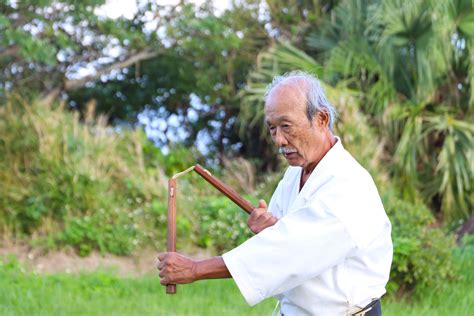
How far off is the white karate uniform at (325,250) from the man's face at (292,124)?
0.26ft

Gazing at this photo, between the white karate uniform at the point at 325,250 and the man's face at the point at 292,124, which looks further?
the man's face at the point at 292,124

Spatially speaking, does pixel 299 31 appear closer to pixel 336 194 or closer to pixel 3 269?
pixel 3 269

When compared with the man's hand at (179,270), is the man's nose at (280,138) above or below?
above

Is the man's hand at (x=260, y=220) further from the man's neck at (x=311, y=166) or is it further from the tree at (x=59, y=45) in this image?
the tree at (x=59, y=45)

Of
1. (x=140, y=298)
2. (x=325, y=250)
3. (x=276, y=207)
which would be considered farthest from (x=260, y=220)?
(x=140, y=298)

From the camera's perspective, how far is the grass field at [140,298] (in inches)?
237

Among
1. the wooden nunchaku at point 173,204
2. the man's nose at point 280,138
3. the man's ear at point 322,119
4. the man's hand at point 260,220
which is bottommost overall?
the man's hand at point 260,220

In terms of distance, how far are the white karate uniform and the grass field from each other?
10.6 feet

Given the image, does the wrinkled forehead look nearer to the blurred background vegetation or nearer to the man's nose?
the man's nose

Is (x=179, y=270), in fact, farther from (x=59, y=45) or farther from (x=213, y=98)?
(x=213, y=98)

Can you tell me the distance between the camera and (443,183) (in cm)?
1020

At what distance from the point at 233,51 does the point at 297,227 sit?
10.8 metres

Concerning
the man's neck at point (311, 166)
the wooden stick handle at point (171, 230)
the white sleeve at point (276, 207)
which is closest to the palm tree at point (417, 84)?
the white sleeve at point (276, 207)

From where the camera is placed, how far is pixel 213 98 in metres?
13.8
